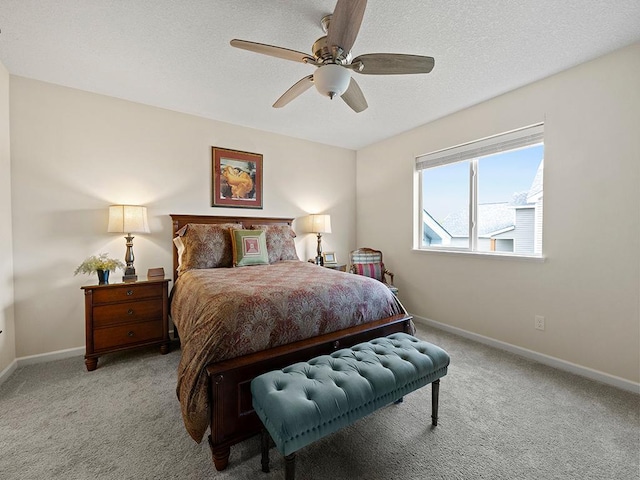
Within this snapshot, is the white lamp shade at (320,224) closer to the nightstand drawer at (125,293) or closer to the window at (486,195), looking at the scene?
the window at (486,195)

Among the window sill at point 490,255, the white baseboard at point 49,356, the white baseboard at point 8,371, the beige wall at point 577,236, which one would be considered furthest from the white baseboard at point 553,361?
the white baseboard at point 8,371

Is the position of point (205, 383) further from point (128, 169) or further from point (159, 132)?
point (159, 132)

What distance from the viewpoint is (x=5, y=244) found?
2330 mm

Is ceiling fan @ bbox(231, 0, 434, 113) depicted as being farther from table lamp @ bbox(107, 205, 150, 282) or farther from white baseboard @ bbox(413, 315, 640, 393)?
white baseboard @ bbox(413, 315, 640, 393)

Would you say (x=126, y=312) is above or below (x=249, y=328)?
below

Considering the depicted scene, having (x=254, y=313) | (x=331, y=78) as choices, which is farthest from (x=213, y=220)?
(x=331, y=78)

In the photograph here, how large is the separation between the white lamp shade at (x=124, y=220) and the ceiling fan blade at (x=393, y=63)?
7.89ft

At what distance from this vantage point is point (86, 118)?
8.99 feet

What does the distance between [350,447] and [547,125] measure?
3.08m

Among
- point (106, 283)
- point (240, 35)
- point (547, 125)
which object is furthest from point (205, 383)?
point (547, 125)

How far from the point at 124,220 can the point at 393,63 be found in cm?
269

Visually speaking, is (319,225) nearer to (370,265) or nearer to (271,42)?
(370,265)

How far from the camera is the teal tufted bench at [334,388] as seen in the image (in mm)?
1155

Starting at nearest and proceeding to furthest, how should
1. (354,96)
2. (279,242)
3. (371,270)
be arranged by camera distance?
(354,96) → (279,242) → (371,270)
